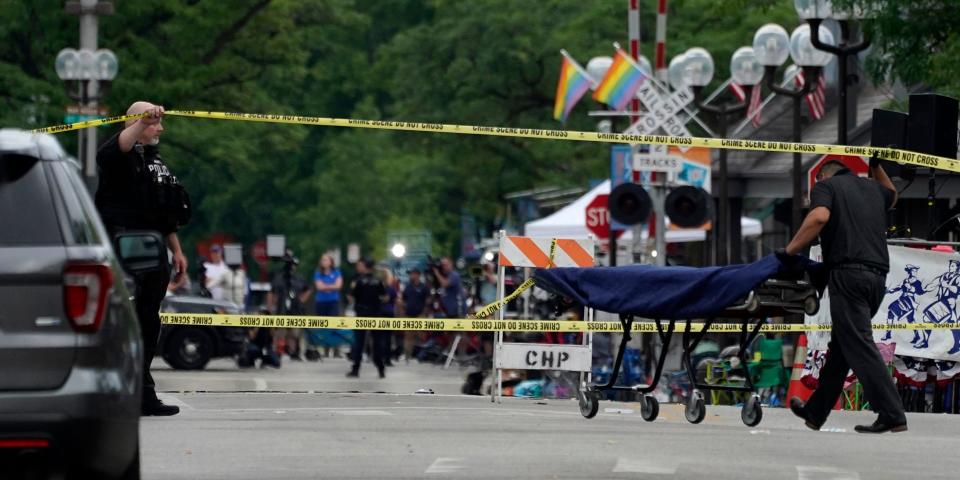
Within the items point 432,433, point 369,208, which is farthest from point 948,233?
point 369,208

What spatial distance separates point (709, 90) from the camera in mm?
44250

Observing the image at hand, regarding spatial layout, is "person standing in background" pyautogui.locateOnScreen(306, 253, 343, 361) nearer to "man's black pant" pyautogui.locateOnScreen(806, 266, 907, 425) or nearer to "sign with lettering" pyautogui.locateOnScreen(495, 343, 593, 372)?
"sign with lettering" pyautogui.locateOnScreen(495, 343, 593, 372)

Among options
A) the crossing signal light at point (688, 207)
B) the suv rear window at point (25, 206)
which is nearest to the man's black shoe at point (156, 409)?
the suv rear window at point (25, 206)

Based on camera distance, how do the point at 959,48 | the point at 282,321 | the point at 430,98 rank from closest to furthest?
the point at 282,321, the point at 959,48, the point at 430,98

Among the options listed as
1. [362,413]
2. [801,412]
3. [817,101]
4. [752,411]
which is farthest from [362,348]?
[801,412]

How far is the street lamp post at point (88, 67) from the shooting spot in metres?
30.6

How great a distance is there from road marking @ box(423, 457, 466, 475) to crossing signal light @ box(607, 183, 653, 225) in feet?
46.6

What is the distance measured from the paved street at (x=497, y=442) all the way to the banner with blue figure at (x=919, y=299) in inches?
53.6

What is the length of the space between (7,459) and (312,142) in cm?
5899

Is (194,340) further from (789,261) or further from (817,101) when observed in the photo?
(789,261)

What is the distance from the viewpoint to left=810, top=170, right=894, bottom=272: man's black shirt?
11.8 meters

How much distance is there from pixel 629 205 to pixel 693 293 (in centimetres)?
1341

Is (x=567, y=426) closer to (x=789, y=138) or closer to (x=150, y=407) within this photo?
(x=150, y=407)

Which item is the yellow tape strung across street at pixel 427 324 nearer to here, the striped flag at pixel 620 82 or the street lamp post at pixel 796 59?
the street lamp post at pixel 796 59
